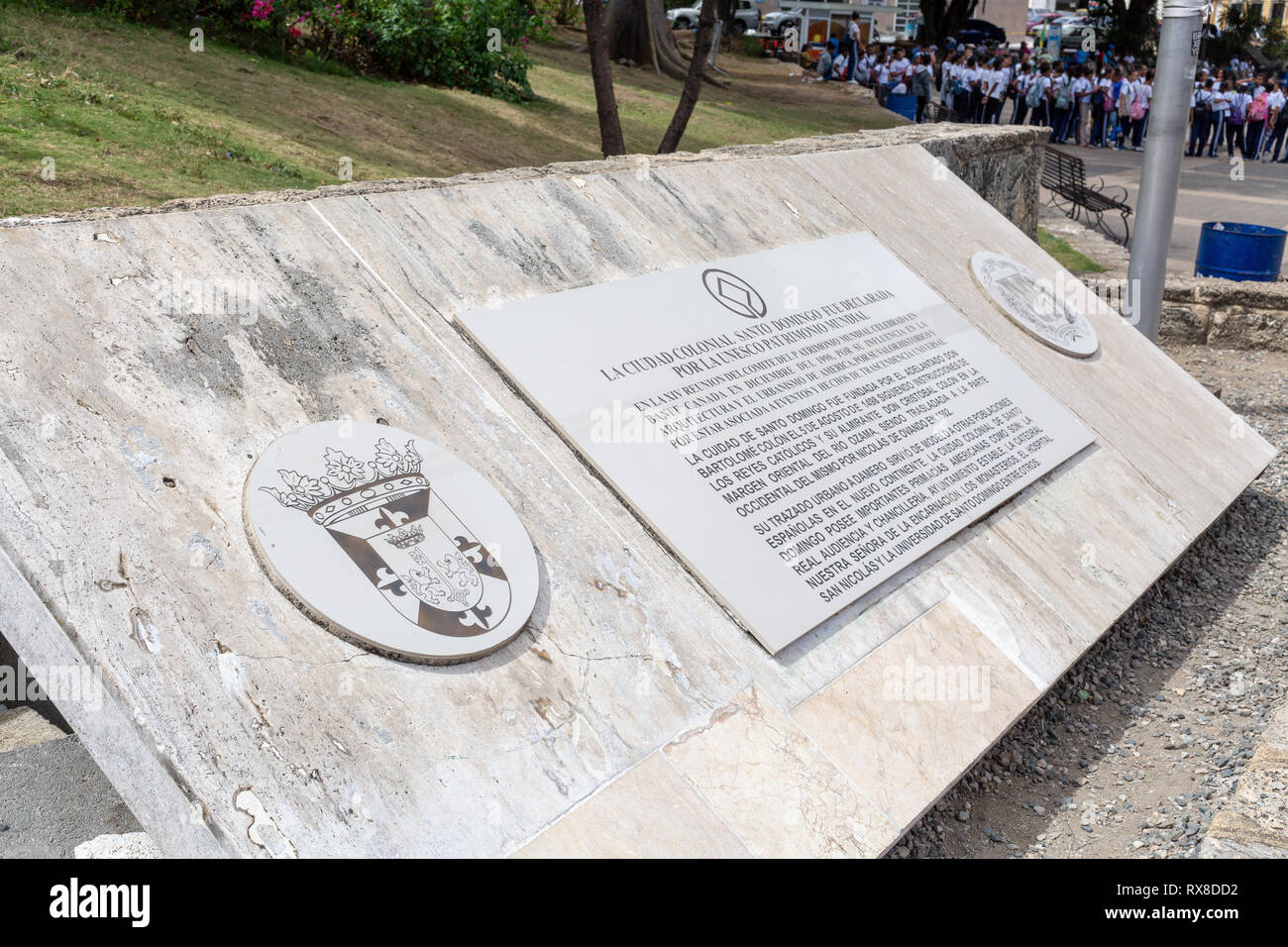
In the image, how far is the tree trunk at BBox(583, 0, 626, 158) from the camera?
1098 centimetres

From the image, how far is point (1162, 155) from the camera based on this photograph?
6145 mm

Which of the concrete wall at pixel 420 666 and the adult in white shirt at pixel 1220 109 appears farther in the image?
the adult in white shirt at pixel 1220 109

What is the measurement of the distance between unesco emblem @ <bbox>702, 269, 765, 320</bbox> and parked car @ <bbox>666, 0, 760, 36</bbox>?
98.0 ft

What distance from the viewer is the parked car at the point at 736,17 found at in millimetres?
33031

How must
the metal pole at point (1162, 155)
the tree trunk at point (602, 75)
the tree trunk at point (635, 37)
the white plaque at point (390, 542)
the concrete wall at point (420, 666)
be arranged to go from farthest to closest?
the tree trunk at point (635, 37) → the tree trunk at point (602, 75) → the metal pole at point (1162, 155) → the white plaque at point (390, 542) → the concrete wall at point (420, 666)

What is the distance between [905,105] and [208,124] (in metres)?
17.3

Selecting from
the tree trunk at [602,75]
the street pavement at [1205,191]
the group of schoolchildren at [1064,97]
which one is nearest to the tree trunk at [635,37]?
the group of schoolchildren at [1064,97]

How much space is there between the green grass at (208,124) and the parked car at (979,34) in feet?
86.9

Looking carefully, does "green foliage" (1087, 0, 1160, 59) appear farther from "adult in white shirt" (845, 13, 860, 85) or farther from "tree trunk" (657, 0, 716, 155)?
A: "tree trunk" (657, 0, 716, 155)

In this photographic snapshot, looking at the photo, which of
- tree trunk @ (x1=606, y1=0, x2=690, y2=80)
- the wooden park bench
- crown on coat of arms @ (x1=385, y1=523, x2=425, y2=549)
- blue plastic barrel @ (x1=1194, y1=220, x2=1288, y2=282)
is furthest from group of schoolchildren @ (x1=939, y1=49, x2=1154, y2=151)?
crown on coat of arms @ (x1=385, y1=523, x2=425, y2=549)

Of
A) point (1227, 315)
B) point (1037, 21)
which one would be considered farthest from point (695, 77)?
point (1037, 21)

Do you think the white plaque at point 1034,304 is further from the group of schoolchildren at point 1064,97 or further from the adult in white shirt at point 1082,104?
the adult in white shirt at point 1082,104

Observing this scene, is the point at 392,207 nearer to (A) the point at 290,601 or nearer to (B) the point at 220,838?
(A) the point at 290,601
